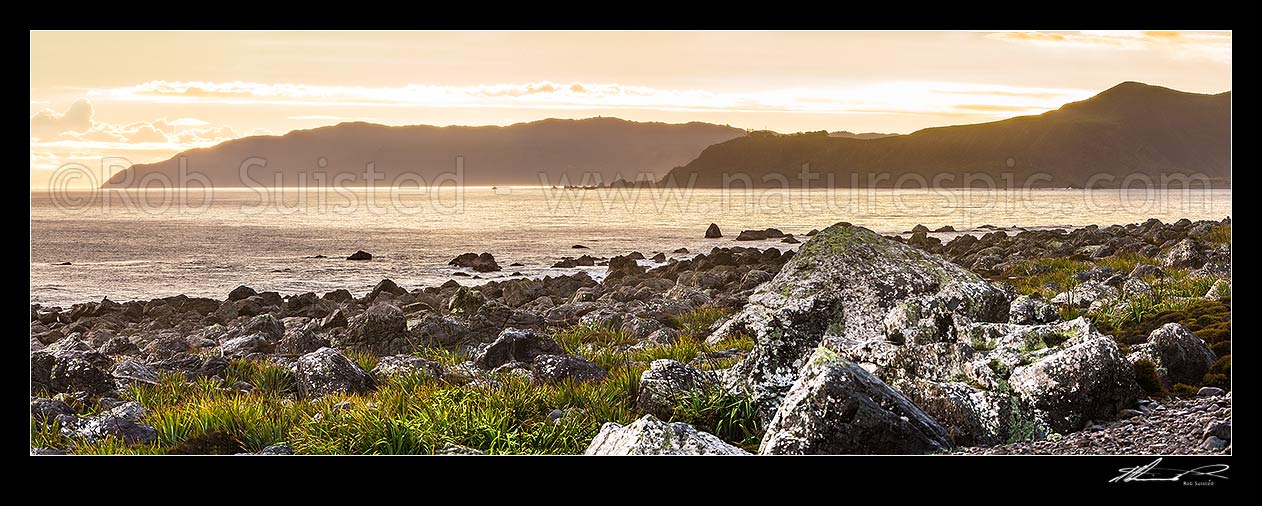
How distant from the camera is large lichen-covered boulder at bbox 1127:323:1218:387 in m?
7.86

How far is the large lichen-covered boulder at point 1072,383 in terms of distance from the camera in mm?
6938

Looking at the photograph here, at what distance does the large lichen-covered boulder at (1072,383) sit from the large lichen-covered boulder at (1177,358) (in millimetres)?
1056

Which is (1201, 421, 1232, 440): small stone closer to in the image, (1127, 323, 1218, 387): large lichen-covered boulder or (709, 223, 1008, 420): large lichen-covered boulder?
(1127, 323, 1218, 387): large lichen-covered boulder

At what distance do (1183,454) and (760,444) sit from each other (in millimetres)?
3413

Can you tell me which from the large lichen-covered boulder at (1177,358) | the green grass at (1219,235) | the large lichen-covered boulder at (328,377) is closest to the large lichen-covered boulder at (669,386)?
the large lichen-covered boulder at (328,377)

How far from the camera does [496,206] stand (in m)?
59.1

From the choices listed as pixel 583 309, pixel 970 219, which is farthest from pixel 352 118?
pixel 970 219

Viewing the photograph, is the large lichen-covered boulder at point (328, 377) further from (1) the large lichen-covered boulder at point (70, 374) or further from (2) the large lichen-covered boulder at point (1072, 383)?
(2) the large lichen-covered boulder at point (1072, 383)

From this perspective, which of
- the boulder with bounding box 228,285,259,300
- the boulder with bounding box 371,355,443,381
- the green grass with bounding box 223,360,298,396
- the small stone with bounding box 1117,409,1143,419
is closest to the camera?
the small stone with bounding box 1117,409,1143,419

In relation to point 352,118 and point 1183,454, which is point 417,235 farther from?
point 1183,454

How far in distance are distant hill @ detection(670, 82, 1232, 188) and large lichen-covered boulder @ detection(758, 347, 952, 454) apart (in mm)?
6253

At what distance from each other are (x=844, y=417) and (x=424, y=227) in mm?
41749

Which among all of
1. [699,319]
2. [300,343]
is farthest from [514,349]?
[699,319]
